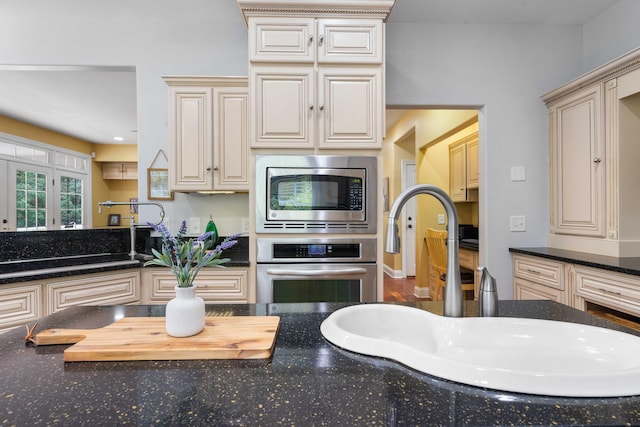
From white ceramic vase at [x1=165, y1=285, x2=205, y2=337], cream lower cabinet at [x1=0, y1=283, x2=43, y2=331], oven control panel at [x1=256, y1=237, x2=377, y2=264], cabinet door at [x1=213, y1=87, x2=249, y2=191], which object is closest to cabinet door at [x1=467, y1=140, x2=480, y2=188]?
oven control panel at [x1=256, y1=237, x2=377, y2=264]

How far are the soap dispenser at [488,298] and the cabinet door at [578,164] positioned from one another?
1866 millimetres

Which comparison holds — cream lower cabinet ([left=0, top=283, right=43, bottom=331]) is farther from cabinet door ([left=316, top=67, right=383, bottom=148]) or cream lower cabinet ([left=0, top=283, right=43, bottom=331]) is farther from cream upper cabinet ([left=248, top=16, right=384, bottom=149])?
cabinet door ([left=316, top=67, right=383, bottom=148])

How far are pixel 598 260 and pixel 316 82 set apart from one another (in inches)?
79.1

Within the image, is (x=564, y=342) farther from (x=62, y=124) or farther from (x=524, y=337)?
(x=62, y=124)

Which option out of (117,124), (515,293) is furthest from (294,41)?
(117,124)

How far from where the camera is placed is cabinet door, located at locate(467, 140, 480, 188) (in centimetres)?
368

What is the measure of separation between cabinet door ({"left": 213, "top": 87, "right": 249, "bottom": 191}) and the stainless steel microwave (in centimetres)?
24

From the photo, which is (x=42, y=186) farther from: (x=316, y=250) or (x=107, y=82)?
(x=316, y=250)

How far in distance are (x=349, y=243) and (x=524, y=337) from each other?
4.32 ft

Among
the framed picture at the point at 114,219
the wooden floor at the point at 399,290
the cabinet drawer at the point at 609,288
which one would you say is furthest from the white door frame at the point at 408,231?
the framed picture at the point at 114,219

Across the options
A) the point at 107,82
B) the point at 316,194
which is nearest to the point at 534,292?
the point at 316,194

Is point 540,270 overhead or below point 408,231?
below

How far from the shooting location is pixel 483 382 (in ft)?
1.83

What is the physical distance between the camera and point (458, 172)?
4.12 m
